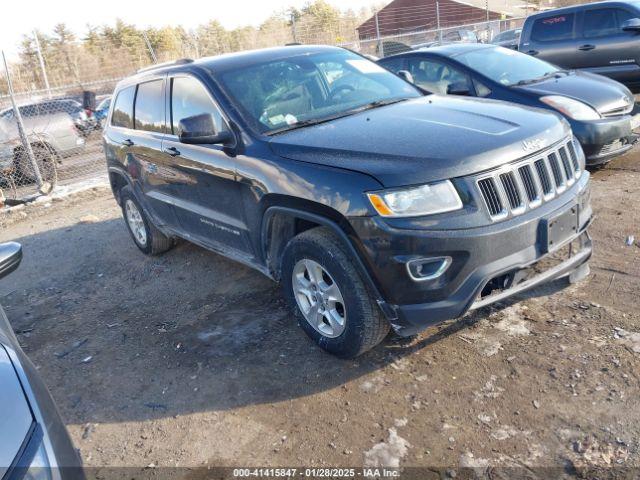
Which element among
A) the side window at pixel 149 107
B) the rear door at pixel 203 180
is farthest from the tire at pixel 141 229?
the rear door at pixel 203 180

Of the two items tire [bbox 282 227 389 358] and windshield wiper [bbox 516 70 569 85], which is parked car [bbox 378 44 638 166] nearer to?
windshield wiper [bbox 516 70 569 85]

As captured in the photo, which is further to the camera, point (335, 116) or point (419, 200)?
point (335, 116)

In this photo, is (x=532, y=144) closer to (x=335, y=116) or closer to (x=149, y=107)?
(x=335, y=116)

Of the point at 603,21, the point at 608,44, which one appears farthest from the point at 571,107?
the point at 603,21

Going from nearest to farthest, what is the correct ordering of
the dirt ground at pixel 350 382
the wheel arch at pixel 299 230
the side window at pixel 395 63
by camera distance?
the dirt ground at pixel 350 382 < the wheel arch at pixel 299 230 < the side window at pixel 395 63

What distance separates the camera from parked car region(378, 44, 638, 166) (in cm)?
586

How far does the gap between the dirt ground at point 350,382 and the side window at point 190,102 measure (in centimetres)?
148

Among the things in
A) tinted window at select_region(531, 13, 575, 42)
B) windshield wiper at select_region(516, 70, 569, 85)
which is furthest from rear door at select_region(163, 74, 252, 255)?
tinted window at select_region(531, 13, 575, 42)

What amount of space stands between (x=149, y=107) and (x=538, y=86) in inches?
169

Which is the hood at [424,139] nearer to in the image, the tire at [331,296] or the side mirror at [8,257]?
the tire at [331,296]

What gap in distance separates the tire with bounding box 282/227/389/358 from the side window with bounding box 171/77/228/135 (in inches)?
44.3

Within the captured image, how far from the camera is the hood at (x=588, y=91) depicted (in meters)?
6.10

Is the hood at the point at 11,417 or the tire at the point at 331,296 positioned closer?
the hood at the point at 11,417

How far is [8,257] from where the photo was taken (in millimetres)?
Answer: 2801
